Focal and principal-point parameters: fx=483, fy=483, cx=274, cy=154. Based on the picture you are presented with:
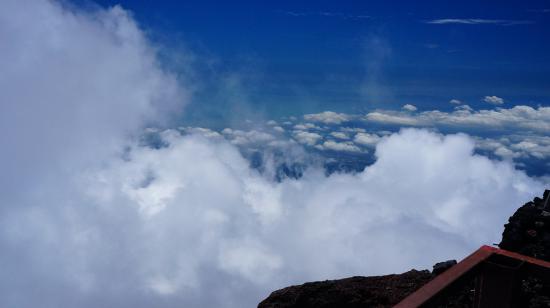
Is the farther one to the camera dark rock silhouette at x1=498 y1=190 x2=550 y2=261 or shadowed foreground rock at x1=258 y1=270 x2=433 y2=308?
dark rock silhouette at x1=498 y1=190 x2=550 y2=261

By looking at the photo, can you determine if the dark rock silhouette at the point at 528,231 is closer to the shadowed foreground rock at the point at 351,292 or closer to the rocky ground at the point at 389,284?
the rocky ground at the point at 389,284

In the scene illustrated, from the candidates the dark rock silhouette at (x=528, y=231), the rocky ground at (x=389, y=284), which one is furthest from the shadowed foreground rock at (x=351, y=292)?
the dark rock silhouette at (x=528, y=231)

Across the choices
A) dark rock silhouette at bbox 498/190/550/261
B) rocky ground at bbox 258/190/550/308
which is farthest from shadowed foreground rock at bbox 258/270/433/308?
dark rock silhouette at bbox 498/190/550/261

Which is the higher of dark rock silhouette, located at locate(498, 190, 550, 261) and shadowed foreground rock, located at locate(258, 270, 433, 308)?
dark rock silhouette, located at locate(498, 190, 550, 261)

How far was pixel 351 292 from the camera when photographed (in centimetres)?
1105

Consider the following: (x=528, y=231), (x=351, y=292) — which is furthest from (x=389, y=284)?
(x=528, y=231)

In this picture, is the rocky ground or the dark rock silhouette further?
the dark rock silhouette

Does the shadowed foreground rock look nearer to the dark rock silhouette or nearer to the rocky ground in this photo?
the rocky ground

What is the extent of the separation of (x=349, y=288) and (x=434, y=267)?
2.04 metres

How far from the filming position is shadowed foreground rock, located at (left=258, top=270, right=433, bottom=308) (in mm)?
10852

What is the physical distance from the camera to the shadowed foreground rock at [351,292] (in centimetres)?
1085

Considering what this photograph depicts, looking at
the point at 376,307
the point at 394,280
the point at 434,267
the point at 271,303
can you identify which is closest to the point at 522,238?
the point at 434,267

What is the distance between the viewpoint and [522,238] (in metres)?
11.8

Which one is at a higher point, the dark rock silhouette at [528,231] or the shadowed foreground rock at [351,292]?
the dark rock silhouette at [528,231]
